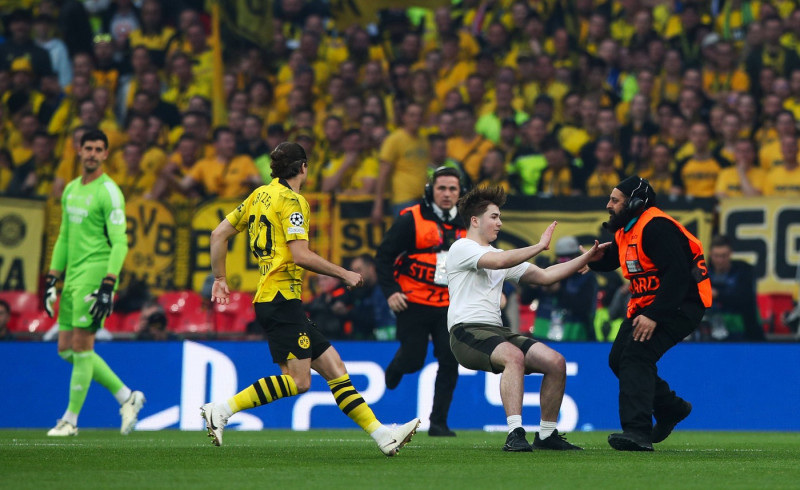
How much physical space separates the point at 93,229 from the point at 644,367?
5.07 metres

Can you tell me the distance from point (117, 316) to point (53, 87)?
15.9 feet

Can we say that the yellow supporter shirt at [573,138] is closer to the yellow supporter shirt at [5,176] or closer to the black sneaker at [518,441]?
the yellow supporter shirt at [5,176]

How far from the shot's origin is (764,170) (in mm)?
15219

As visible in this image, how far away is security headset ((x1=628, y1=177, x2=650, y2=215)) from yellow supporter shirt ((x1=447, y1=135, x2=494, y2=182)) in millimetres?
7135

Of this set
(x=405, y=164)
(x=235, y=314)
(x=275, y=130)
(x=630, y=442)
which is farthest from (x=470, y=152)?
(x=630, y=442)

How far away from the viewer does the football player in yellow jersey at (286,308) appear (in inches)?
317

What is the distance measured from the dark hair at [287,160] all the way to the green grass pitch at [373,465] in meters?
1.88

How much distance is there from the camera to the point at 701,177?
15.3m

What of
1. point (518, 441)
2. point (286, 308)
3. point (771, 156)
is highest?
point (771, 156)

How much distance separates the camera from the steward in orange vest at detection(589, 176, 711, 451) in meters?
8.60

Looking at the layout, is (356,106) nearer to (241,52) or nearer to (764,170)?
(241,52)

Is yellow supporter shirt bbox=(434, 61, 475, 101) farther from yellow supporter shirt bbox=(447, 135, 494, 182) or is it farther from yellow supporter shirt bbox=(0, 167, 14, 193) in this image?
yellow supporter shirt bbox=(0, 167, 14, 193)

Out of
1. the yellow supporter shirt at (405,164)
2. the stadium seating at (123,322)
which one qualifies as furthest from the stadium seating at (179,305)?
the yellow supporter shirt at (405,164)

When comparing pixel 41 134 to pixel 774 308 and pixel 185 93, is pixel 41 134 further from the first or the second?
pixel 774 308
